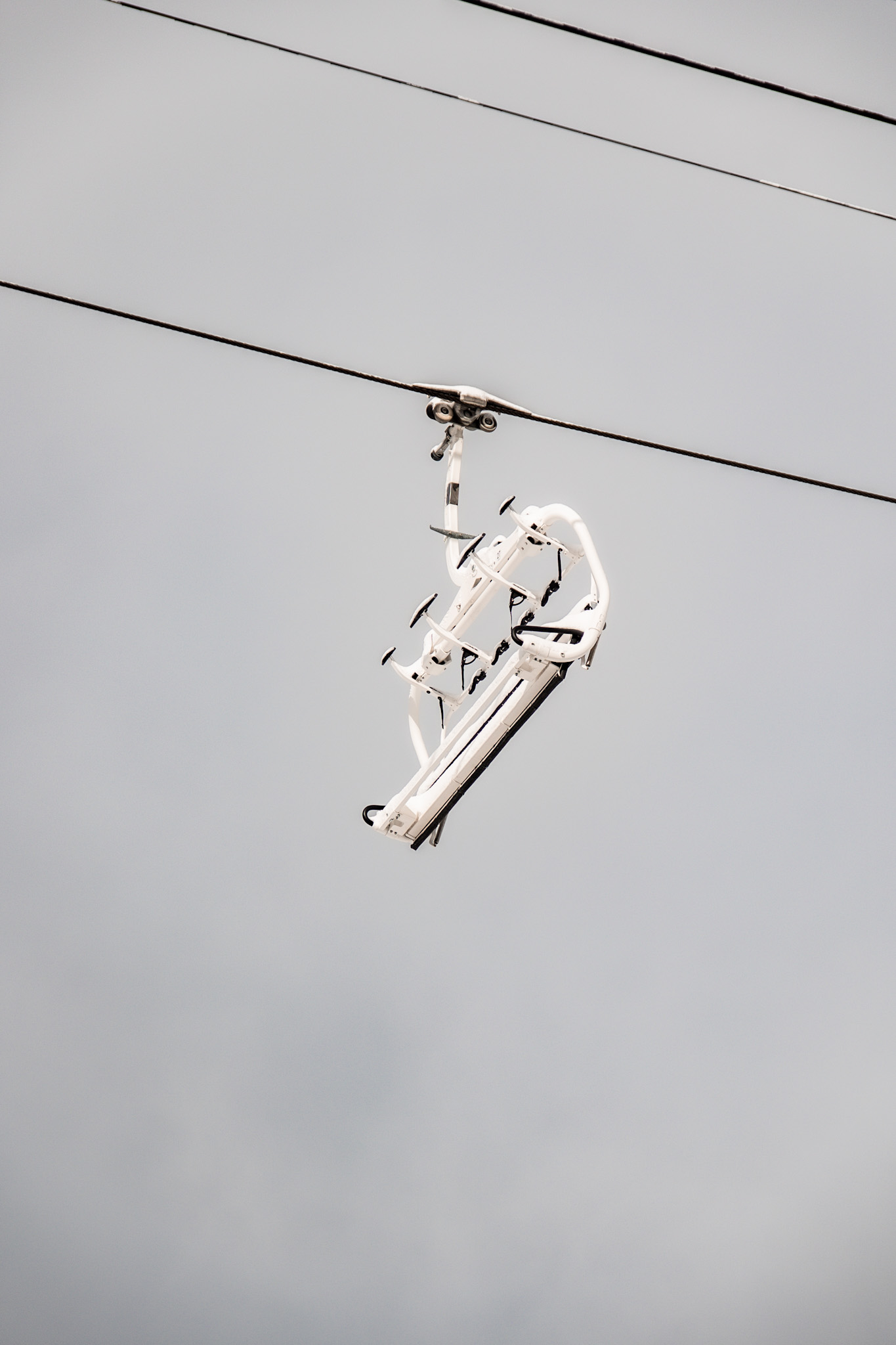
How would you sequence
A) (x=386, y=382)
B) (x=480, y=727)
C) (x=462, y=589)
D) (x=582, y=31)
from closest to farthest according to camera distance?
(x=582, y=31) → (x=386, y=382) → (x=480, y=727) → (x=462, y=589)

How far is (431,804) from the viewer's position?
596 cm

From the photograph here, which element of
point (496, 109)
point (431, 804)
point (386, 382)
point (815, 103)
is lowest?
point (431, 804)

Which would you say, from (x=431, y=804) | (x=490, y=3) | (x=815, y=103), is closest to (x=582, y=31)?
(x=490, y=3)

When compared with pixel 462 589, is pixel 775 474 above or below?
above

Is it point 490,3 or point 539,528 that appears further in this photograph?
point 539,528

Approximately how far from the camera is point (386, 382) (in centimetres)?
534

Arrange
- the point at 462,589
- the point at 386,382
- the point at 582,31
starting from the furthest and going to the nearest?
the point at 462,589, the point at 386,382, the point at 582,31

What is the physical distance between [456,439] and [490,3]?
6.77 ft

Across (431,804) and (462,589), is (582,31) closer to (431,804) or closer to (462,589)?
(462,589)

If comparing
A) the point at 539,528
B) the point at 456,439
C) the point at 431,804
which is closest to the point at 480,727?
the point at 431,804

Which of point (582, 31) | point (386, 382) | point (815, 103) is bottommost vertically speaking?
point (386, 382)

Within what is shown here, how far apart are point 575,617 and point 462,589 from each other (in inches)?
33.3

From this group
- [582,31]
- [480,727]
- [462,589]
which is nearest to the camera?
[582,31]

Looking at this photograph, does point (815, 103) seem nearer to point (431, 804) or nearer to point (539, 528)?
point (539, 528)
